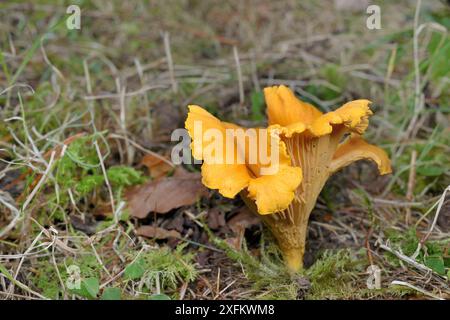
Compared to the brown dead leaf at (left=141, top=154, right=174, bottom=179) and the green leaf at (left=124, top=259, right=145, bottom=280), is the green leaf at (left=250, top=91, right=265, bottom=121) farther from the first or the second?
Answer: the green leaf at (left=124, top=259, right=145, bottom=280)

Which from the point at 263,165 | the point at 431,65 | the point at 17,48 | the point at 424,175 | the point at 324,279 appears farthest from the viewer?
the point at 17,48

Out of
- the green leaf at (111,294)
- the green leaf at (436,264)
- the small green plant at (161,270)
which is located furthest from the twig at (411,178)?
the green leaf at (111,294)

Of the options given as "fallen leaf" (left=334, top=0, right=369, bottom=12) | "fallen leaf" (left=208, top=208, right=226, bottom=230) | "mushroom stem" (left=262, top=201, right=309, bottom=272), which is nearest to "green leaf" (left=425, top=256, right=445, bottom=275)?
"mushroom stem" (left=262, top=201, right=309, bottom=272)

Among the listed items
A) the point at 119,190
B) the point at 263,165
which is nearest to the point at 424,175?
the point at 263,165

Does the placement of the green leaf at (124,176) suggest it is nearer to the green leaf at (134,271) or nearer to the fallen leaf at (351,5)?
the green leaf at (134,271)
